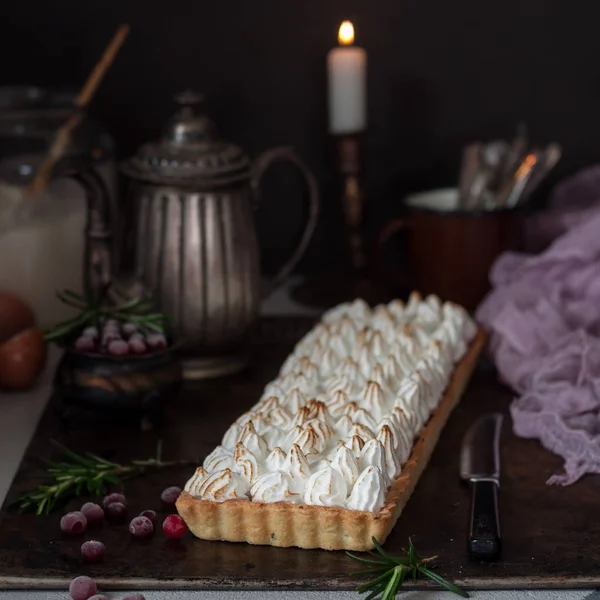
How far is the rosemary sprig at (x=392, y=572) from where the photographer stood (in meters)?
0.96

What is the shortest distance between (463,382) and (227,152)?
41cm

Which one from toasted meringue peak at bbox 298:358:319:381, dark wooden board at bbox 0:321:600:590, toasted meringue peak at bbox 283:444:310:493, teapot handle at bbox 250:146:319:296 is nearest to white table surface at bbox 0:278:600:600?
dark wooden board at bbox 0:321:600:590

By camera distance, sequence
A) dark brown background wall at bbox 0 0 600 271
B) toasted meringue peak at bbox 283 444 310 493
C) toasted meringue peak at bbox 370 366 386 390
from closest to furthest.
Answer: toasted meringue peak at bbox 283 444 310 493 < toasted meringue peak at bbox 370 366 386 390 < dark brown background wall at bbox 0 0 600 271

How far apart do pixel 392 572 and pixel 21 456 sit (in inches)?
19.3

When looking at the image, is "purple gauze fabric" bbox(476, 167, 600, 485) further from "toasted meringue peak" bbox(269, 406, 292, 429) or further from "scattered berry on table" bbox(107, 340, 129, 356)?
"scattered berry on table" bbox(107, 340, 129, 356)

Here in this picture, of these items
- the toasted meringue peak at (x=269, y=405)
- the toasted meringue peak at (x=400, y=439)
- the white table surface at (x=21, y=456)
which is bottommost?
the white table surface at (x=21, y=456)

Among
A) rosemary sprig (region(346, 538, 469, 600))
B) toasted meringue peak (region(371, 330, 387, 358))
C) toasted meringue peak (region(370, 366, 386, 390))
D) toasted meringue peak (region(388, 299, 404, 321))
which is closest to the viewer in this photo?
rosemary sprig (region(346, 538, 469, 600))

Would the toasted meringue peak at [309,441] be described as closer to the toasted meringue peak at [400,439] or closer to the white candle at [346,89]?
the toasted meringue peak at [400,439]

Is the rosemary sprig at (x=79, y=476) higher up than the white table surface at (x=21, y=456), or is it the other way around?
the rosemary sprig at (x=79, y=476)

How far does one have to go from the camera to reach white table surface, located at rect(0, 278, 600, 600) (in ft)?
3.24

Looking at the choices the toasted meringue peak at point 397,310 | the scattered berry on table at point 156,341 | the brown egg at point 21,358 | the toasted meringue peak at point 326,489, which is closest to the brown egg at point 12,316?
the brown egg at point 21,358

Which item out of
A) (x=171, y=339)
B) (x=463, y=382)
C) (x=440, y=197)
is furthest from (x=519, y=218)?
(x=171, y=339)

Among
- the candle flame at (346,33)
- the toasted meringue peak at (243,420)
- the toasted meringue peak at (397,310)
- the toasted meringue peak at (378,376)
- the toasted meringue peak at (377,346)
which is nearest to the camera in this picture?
the toasted meringue peak at (243,420)

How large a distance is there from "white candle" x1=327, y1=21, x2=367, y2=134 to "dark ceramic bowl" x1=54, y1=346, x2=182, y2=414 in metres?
0.54
